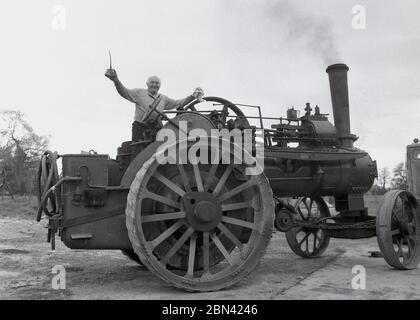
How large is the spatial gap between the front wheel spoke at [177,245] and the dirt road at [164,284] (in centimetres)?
36

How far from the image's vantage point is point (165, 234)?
502cm

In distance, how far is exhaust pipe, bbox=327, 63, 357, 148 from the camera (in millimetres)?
7492

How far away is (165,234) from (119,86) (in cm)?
204

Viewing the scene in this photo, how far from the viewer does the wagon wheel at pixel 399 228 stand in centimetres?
639

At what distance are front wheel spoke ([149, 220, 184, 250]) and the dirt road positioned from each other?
545 mm

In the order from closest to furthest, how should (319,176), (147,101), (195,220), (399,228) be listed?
1. (195,220)
2. (147,101)
3. (399,228)
4. (319,176)

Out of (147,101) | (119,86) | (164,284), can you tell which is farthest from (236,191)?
(119,86)

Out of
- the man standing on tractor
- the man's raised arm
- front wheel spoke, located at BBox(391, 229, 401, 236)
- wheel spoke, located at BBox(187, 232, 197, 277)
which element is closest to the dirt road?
wheel spoke, located at BBox(187, 232, 197, 277)

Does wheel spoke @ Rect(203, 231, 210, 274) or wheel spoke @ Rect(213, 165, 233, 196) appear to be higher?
wheel spoke @ Rect(213, 165, 233, 196)

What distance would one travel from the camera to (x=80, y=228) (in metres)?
5.15

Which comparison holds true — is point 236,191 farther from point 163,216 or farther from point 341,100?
point 341,100

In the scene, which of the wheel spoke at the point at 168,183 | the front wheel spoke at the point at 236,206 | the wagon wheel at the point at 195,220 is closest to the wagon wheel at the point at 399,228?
the wagon wheel at the point at 195,220

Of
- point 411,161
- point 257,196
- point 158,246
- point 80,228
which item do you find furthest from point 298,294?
point 411,161

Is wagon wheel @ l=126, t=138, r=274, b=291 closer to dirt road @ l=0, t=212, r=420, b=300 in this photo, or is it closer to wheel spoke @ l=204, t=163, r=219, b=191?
wheel spoke @ l=204, t=163, r=219, b=191
